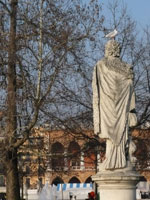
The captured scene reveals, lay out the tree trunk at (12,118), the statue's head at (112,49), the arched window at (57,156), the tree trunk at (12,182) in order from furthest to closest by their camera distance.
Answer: the arched window at (57,156) → the tree trunk at (12,182) → the tree trunk at (12,118) → the statue's head at (112,49)

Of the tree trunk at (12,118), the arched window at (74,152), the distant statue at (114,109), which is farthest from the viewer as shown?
the arched window at (74,152)

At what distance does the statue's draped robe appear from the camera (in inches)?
448

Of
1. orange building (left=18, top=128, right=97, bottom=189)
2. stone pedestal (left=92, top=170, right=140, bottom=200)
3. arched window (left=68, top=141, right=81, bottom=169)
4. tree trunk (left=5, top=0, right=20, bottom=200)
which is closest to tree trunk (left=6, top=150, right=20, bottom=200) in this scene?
tree trunk (left=5, top=0, right=20, bottom=200)

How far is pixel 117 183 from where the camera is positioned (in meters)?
11.1

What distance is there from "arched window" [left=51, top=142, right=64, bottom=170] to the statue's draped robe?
14002 millimetres

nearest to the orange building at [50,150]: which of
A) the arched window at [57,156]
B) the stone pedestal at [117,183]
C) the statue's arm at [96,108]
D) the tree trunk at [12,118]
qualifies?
the arched window at [57,156]

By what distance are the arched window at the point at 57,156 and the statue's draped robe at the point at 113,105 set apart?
14002 mm

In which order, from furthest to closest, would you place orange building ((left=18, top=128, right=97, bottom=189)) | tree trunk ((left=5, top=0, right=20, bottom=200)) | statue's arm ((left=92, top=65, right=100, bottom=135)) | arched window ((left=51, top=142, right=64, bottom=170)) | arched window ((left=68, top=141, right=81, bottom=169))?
arched window ((left=68, top=141, right=81, bottom=169))
arched window ((left=51, top=142, right=64, bottom=170))
orange building ((left=18, top=128, right=97, bottom=189))
tree trunk ((left=5, top=0, right=20, bottom=200))
statue's arm ((left=92, top=65, right=100, bottom=135))

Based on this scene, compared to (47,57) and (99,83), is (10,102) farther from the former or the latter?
(99,83)

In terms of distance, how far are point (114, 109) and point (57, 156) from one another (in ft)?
48.6

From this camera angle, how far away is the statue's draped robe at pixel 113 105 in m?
11.4

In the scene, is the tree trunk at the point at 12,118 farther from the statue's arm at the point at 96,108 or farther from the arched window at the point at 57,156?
the statue's arm at the point at 96,108

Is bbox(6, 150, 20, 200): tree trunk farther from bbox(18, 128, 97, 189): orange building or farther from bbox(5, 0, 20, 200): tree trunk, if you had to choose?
bbox(18, 128, 97, 189): orange building

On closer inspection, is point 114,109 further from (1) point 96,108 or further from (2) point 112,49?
(2) point 112,49
